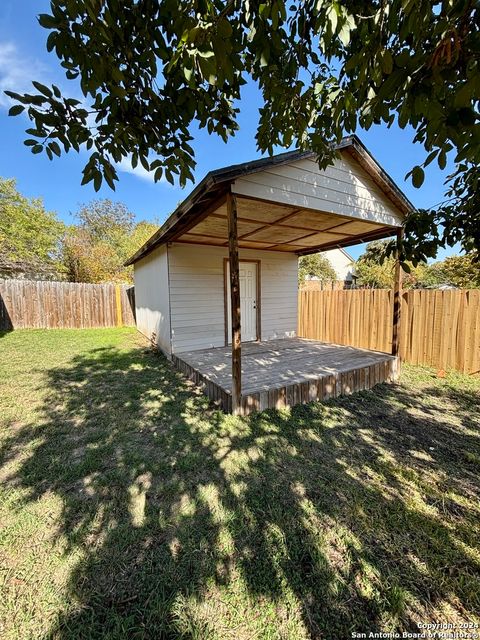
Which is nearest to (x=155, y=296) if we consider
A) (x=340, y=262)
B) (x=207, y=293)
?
(x=207, y=293)

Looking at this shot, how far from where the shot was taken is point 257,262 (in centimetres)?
730

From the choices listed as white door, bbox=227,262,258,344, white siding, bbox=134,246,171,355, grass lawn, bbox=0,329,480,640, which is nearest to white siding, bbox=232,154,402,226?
grass lawn, bbox=0,329,480,640

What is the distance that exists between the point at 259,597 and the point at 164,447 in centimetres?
163

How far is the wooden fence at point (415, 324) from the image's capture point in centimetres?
492

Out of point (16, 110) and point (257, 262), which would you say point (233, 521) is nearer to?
point (16, 110)

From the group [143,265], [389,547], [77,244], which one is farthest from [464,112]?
[77,244]

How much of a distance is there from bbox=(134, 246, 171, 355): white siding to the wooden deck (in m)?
1.08

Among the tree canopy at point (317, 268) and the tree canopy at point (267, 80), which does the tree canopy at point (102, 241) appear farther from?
the tree canopy at point (267, 80)

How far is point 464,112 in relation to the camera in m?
1.03

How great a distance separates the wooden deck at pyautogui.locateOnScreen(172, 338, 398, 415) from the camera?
12.1ft

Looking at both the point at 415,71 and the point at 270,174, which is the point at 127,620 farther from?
the point at 270,174

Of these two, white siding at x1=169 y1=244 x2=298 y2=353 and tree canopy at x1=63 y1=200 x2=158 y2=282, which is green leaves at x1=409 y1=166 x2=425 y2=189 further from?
tree canopy at x1=63 y1=200 x2=158 y2=282

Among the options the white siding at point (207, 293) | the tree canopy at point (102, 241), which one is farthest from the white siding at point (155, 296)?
the tree canopy at point (102, 241)

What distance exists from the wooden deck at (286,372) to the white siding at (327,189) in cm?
258
